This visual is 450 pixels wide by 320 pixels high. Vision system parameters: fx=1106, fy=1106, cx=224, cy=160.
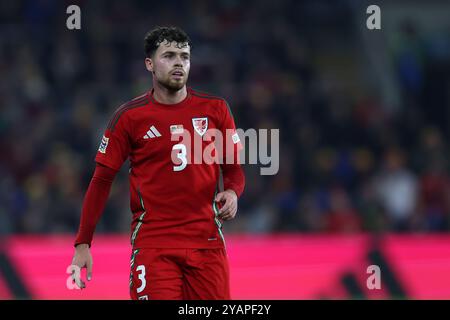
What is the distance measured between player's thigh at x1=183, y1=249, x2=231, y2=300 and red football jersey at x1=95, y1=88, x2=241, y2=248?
2.4 inches

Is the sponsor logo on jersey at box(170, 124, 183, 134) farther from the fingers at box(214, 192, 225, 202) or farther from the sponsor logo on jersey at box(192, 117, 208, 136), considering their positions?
the fingers at box(214, 192, 225, 202)

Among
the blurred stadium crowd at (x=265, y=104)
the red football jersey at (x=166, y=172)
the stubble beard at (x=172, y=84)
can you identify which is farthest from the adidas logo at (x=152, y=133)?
the blurred stadium crowd at (x=265, y=104)

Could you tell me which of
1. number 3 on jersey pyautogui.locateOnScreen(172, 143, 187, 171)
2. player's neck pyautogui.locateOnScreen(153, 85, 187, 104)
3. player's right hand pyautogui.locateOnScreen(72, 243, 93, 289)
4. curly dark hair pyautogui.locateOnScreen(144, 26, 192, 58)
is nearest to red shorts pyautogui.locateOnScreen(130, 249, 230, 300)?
player's right hand pyautogui.locateOnScreen(72, 243, 93, 289)

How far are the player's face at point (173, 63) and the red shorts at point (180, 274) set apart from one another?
2.82 ft

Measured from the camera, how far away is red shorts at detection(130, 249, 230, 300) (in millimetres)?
5547

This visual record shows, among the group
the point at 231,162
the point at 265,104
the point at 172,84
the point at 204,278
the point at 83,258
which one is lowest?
the point at 204,278

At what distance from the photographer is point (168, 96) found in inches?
226

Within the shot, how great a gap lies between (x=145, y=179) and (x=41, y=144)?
724 cm

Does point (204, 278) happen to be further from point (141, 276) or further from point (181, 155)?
point (181, 155)

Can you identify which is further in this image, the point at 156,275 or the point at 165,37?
the point at 165,37

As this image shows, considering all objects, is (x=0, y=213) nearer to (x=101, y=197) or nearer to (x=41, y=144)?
(x=41, y=144)

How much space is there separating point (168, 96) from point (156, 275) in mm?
933

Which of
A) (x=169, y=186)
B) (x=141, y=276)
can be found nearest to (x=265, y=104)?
(x=169, y=186)

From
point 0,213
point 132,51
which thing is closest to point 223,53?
point 132,51
